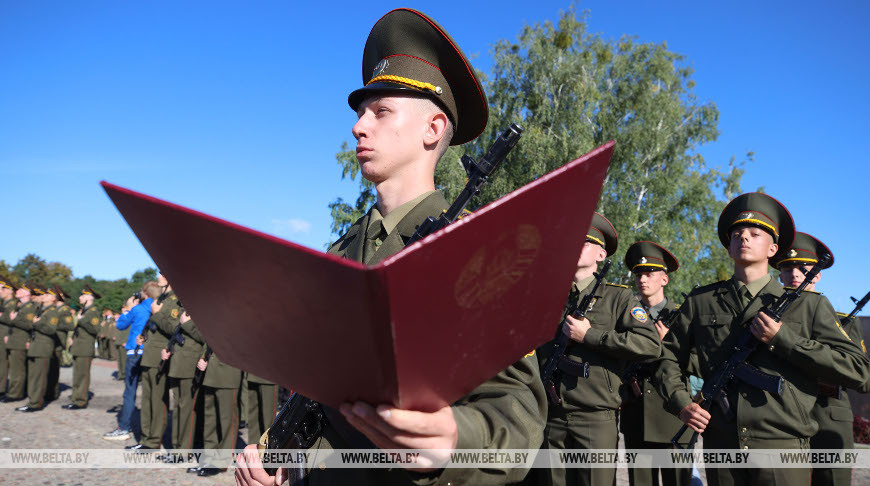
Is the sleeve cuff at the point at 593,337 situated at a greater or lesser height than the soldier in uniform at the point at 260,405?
greater

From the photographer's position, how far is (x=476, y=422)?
4.30 ft

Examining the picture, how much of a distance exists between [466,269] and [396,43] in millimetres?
1390

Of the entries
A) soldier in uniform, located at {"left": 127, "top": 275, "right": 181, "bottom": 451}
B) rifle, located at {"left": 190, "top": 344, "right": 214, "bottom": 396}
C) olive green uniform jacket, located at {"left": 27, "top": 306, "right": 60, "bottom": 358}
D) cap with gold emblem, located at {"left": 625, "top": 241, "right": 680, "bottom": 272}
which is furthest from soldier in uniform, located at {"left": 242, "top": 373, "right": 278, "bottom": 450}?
olive green uniform jacket, located at {"left": 27, "top": 306, "right": 60, "bottom": 358}

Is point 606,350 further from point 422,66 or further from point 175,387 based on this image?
point 175,387

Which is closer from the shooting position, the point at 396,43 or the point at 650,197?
the point at 396,43

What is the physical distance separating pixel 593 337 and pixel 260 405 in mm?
5144

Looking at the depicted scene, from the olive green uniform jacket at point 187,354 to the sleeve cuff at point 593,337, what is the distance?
570 cm

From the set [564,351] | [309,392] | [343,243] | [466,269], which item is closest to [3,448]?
[564,351]

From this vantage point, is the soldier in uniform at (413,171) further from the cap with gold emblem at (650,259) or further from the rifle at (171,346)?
the rifle at (171,346)

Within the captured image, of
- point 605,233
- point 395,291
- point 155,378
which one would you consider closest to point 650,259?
point 605,233

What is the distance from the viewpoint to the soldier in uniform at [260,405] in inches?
321

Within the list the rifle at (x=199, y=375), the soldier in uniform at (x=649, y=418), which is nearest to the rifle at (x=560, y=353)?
the soldier in uniform at (x=649, y=418)

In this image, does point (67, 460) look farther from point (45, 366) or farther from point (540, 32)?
point (540, 32)

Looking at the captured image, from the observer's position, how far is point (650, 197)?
83.5ft
